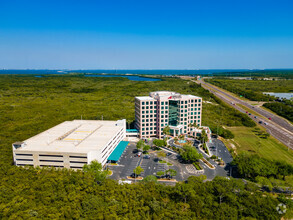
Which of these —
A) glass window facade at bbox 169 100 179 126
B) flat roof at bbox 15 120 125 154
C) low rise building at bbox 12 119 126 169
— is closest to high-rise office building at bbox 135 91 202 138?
glass window facade at bbox 169 100 179 126

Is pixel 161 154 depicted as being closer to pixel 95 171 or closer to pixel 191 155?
pixel 191 155

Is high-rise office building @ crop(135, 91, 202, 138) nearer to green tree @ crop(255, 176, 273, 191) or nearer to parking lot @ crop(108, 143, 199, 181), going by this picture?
parking lot @ crop(108, 143, 199, 181)

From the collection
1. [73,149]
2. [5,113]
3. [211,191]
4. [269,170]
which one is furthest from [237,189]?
[5,113]

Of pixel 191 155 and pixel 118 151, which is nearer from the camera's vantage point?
pixel 191 155

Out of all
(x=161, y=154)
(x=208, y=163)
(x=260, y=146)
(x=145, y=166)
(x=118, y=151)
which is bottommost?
(x=145, y=166)

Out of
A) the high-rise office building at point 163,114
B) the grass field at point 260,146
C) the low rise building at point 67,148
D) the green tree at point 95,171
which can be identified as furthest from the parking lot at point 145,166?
the grass field at point 260,146

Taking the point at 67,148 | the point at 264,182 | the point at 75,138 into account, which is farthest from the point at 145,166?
the point at 264,182

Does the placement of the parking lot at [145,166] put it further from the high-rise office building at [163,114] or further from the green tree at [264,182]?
the green tree at [264,182]

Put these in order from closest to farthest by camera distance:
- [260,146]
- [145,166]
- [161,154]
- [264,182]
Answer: [264,182]
[145,166]
[161,154]
[260,146]
